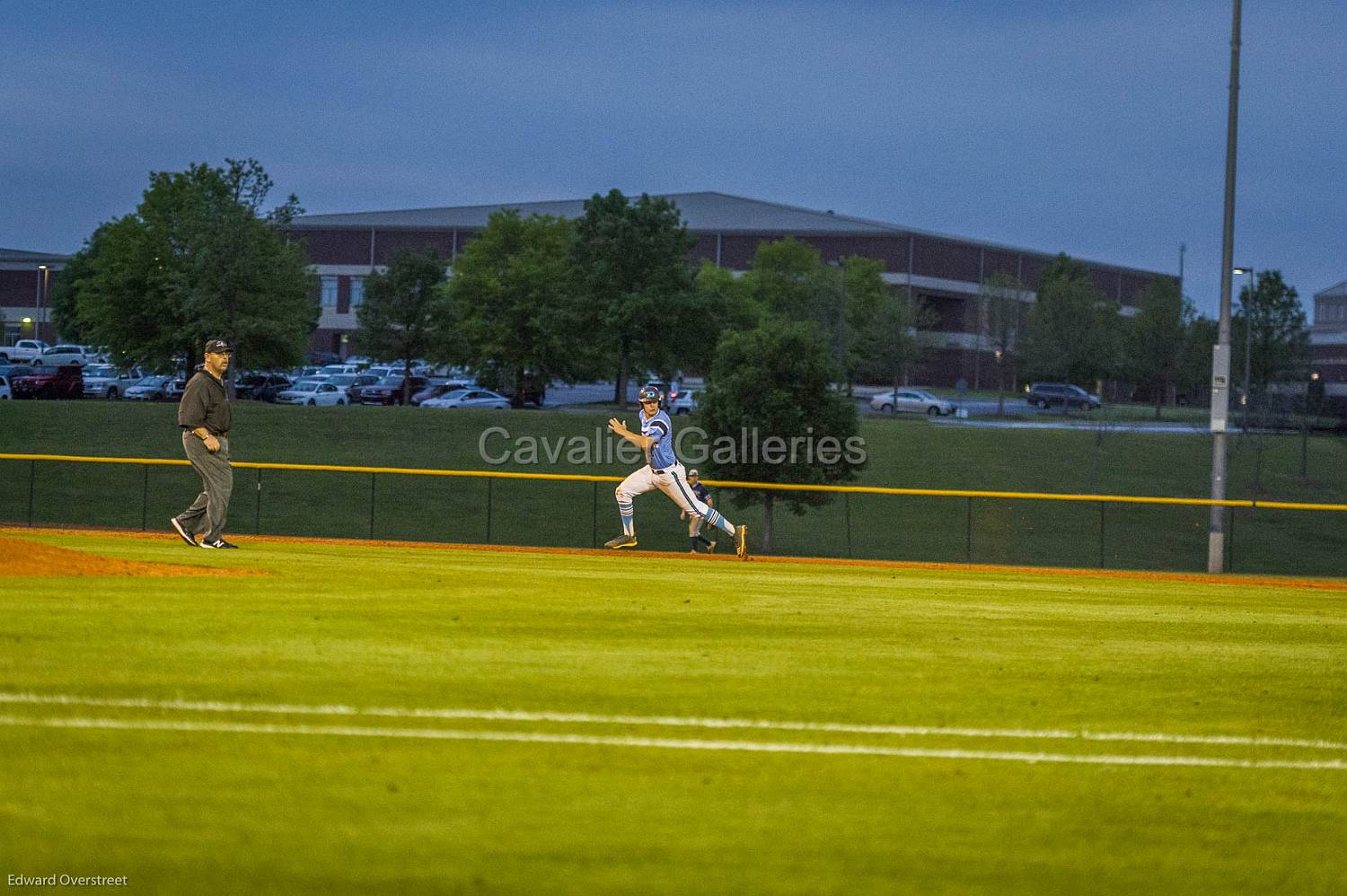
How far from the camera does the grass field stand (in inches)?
167

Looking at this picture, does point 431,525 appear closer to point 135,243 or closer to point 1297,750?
point 135,243

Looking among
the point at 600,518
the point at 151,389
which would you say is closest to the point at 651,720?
the point at 600,518

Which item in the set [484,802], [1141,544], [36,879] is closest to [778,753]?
[484,802]

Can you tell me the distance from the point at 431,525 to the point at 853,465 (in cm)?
982

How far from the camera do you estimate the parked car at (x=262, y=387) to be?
2584 inches

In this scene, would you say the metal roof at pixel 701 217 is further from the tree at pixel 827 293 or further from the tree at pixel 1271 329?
the tree at pixel 1271 329

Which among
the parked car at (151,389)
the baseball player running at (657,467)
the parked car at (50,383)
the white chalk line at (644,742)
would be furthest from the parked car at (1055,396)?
the white chalk line at (644,742)

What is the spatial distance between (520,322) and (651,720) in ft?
193

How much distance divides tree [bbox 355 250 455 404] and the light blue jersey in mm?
48624

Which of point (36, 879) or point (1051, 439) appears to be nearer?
point (36, 879)

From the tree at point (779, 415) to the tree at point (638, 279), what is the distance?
22.7 metres

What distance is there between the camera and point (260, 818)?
14.6ft

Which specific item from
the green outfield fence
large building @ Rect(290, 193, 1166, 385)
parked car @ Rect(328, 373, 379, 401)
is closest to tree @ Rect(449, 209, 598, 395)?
parked car @ Rect(328, 373, 379, 401)

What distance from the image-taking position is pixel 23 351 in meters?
77.2
